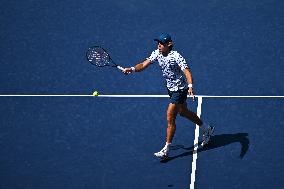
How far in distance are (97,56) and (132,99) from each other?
131cm

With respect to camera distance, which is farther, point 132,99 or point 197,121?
point 132,99

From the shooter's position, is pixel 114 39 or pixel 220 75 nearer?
pixel 220 75

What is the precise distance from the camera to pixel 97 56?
915 centimetres

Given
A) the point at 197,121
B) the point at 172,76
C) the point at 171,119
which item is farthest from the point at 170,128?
the point at 172,76

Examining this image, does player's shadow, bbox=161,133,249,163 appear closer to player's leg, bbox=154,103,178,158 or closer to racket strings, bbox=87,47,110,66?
player's leg, bbox=154,103,178,158

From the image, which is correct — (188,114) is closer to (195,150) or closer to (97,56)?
(195,150)

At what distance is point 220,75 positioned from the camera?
1045 cm

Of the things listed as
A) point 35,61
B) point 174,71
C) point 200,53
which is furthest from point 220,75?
point 35,61

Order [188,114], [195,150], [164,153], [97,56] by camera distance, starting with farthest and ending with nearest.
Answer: [97,56], [195,150], [164,153], [188,114]

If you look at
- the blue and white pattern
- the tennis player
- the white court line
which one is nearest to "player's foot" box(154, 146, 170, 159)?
the tennis player

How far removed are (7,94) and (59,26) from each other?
2.55 meters

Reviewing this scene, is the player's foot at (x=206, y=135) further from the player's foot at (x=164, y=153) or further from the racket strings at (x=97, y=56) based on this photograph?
the racket strings at (x=97, y=56)

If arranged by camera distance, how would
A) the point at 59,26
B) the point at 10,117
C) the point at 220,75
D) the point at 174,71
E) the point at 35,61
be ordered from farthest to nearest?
the point at 59,26, the point at 35,61, the point at 220,75, the point at 10,117, the point at 174,71

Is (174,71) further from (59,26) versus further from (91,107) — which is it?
(59,26)
